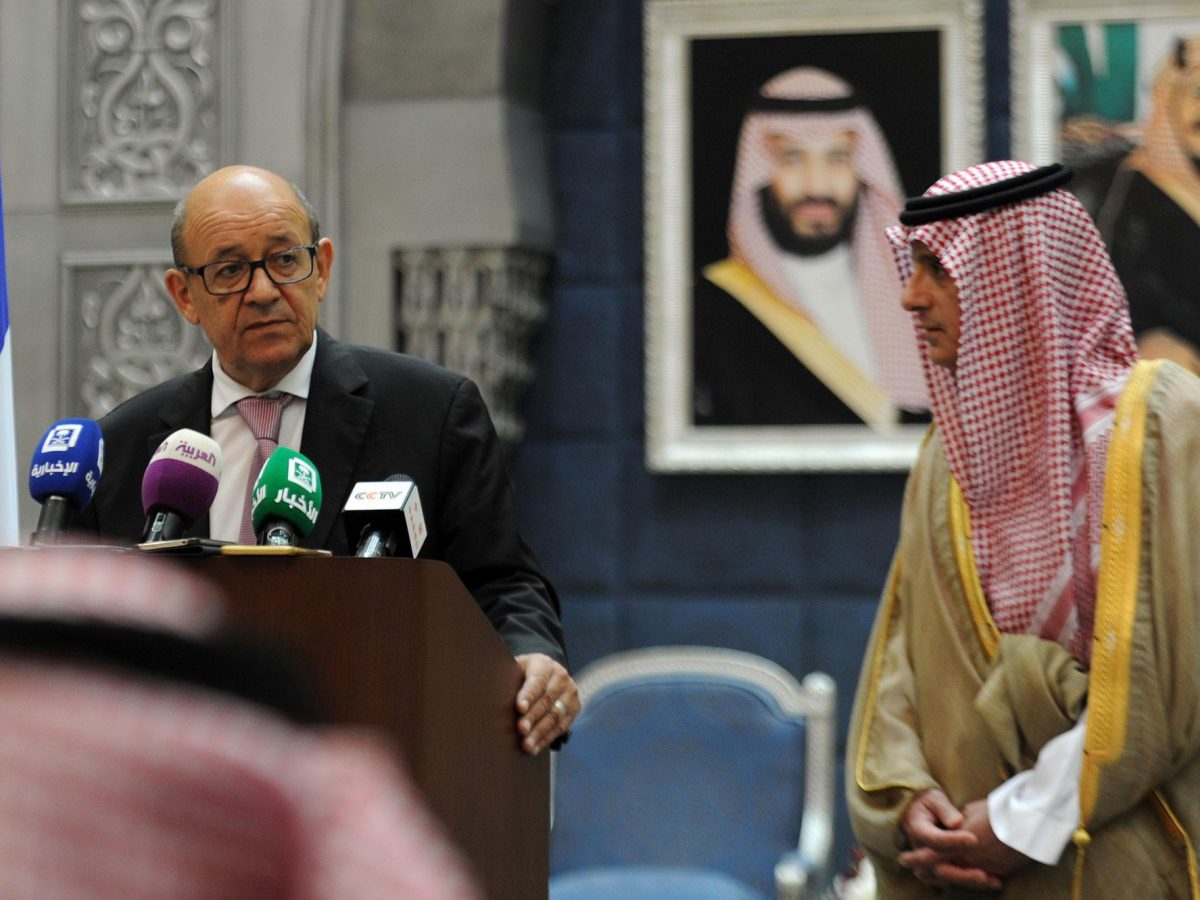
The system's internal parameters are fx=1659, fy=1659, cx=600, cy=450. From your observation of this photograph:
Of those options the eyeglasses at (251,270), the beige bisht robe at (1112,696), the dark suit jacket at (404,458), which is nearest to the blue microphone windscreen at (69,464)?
the dark suit jacket at (404,458)

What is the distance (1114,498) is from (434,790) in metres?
1.18

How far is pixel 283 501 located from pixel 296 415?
0.62 meters

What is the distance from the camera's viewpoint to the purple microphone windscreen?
5.25ft

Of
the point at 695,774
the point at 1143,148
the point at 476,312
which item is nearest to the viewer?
the point at 695,774

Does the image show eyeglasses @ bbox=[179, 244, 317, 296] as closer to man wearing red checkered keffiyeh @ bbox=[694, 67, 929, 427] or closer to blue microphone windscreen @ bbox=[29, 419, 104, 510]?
blue microphone windscreen @ bbox=[29, 419, 104, 510]

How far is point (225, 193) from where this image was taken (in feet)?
6.98

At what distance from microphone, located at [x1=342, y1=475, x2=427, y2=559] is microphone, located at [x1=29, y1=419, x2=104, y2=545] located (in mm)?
262

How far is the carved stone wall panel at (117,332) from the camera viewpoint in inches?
171

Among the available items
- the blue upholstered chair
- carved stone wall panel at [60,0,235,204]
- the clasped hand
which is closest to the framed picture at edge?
the blue upholstered chair

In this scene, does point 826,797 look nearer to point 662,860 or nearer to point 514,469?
point 662,860

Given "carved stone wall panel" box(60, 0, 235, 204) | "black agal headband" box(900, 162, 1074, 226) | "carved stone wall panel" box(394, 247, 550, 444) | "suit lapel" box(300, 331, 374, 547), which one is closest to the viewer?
"suit lapel" box(300, 331, 374, 547)

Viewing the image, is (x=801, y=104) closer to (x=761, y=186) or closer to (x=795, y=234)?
(x=761, y=186)

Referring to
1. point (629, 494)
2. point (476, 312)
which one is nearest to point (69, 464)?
point (476, 312)

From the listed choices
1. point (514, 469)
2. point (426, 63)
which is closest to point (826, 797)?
point (514, 469)
